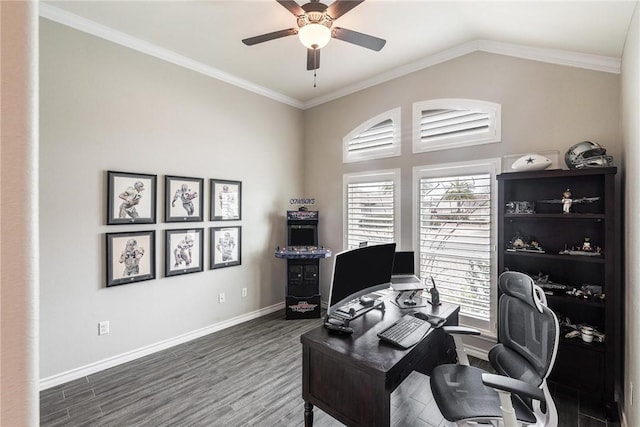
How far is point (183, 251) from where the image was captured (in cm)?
357

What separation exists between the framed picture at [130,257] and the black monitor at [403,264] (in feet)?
8.77

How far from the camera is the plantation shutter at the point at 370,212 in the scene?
3.98 metres

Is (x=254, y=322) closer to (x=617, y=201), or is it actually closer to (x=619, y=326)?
(x=619, y=326)

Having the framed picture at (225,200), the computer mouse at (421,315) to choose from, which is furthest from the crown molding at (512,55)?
the computer mouse at (421,315)

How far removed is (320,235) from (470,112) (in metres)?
2.73

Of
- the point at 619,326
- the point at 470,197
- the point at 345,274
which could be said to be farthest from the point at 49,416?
the point at 619,326

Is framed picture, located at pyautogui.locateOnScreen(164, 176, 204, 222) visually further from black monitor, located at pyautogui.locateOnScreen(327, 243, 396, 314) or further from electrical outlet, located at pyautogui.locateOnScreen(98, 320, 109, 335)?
black monitor, located at pyautogui.locateOnScreen(327, 243, 396, 314)

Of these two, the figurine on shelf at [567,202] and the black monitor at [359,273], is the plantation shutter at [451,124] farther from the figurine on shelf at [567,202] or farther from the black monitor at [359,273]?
the black monitor at [359,273]

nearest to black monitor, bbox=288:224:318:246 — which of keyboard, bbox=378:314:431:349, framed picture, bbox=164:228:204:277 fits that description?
framed picture, bbox=164:228:204:277

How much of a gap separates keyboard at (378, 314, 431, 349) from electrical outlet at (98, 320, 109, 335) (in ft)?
9.20

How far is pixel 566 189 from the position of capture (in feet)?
8.88

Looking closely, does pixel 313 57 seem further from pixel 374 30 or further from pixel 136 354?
pixel 136 354

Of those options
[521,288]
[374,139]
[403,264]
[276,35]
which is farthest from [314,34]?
[521,288]

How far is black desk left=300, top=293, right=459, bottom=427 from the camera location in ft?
5.26
